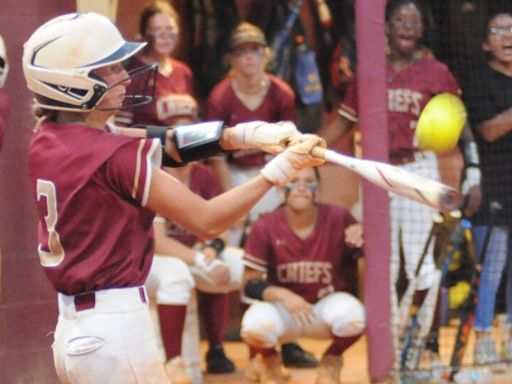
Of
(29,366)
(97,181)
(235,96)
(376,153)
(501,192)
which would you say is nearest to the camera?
(97,181)

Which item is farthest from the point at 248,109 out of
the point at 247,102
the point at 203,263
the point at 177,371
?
the point at 177,371

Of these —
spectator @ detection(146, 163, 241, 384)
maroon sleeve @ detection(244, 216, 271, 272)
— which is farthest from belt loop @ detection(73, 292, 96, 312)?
maroon sleeve @ detection(244, 216, 271, 272)

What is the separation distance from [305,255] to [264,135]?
2512 mm

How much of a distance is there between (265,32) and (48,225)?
435 centimetres

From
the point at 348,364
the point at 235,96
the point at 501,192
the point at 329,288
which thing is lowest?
the point at 348,364

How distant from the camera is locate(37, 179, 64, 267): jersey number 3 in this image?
3.75 metres

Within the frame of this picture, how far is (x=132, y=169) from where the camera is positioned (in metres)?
3.65

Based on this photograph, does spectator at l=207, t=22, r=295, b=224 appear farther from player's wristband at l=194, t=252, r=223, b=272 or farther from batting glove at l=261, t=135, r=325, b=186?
batting glove at l=261, t=135, r=325, b=186

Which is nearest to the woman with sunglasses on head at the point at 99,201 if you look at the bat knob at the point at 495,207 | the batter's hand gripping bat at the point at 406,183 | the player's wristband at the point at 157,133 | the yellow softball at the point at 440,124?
the batter's hand gripping bat at the point at 406,183

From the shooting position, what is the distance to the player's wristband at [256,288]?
21.1 ft

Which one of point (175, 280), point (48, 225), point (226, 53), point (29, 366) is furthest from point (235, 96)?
point (48, 225)

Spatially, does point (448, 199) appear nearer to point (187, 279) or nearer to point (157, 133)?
point (157, 133)

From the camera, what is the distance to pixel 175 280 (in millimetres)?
6410

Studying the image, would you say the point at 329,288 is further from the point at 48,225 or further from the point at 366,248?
the point at 48,225
